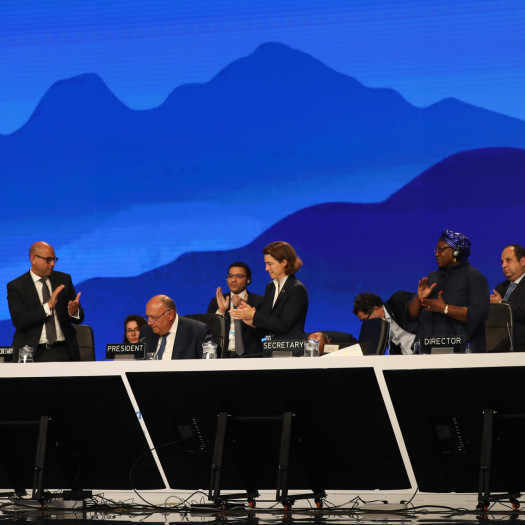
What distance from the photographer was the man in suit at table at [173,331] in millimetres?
4430

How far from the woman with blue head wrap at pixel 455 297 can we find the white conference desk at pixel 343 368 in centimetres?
95

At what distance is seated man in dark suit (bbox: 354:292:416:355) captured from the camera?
566 cm

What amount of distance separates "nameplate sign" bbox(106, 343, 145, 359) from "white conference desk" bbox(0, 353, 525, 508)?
0.41 meters

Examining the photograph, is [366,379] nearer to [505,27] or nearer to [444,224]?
[444,224]

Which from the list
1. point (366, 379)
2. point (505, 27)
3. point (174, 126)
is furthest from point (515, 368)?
point (174, 126)

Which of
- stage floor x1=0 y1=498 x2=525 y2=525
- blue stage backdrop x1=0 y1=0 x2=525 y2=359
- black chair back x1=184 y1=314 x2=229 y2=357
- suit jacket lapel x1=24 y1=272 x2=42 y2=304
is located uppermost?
blue stage backdrop x1=0 y1=0 x2=525 y2=359

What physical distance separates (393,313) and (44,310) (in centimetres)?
227

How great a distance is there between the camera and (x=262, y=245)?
21.5ft

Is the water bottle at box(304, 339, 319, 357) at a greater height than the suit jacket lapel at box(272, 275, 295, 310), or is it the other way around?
the suit jacket lapel at box(272, 275, 295, 310)

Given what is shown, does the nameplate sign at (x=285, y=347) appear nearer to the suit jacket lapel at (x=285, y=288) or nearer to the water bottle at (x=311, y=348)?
the water bottle at (x=311, y=348)

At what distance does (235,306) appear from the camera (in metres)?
5.34

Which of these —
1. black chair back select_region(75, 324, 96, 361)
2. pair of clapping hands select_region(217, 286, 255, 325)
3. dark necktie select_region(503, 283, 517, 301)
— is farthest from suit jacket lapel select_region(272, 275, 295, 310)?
black chair back select_region(75, 324, 96, 361)

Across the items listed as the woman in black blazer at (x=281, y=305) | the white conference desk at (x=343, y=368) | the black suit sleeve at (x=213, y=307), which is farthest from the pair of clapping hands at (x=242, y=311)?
the black suit sleeve at (x=213, y=307)

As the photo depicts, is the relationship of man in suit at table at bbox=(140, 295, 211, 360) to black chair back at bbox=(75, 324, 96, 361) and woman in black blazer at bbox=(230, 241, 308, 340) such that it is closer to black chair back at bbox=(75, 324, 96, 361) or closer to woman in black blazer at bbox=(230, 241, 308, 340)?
woman in black blazer at bbox=(230, 241, 308, 340)
